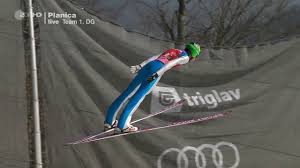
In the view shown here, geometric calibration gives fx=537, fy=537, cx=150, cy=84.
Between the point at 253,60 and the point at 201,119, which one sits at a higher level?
the point at 253,60

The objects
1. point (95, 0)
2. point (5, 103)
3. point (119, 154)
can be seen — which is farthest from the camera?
point (95, 0)

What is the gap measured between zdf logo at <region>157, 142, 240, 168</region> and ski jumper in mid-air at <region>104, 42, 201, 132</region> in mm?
753

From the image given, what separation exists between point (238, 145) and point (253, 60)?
87 cm

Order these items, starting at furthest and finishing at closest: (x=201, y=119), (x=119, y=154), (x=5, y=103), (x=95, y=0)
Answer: (x=95, y=0) < (x=201, y=119) < (x=119, y=154) < (x=5, y=103)

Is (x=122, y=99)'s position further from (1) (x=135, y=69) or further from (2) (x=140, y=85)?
(1) (x=135, y=69)

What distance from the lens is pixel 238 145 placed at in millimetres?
5344

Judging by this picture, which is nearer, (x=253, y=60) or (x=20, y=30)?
(x=20, y=30)

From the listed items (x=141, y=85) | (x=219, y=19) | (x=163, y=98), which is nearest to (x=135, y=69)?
(x=141, y=85)

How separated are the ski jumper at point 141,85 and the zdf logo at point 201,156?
2.77 ft

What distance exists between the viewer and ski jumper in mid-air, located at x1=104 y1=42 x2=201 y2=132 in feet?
14.5

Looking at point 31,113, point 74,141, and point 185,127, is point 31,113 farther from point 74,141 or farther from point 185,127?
point 185,127

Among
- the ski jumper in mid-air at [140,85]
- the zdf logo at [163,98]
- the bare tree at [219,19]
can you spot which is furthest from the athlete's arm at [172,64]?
the bare tree at [219,19]

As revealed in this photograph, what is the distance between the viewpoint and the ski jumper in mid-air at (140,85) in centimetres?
442

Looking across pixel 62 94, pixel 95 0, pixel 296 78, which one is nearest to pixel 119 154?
pixel 62 94
